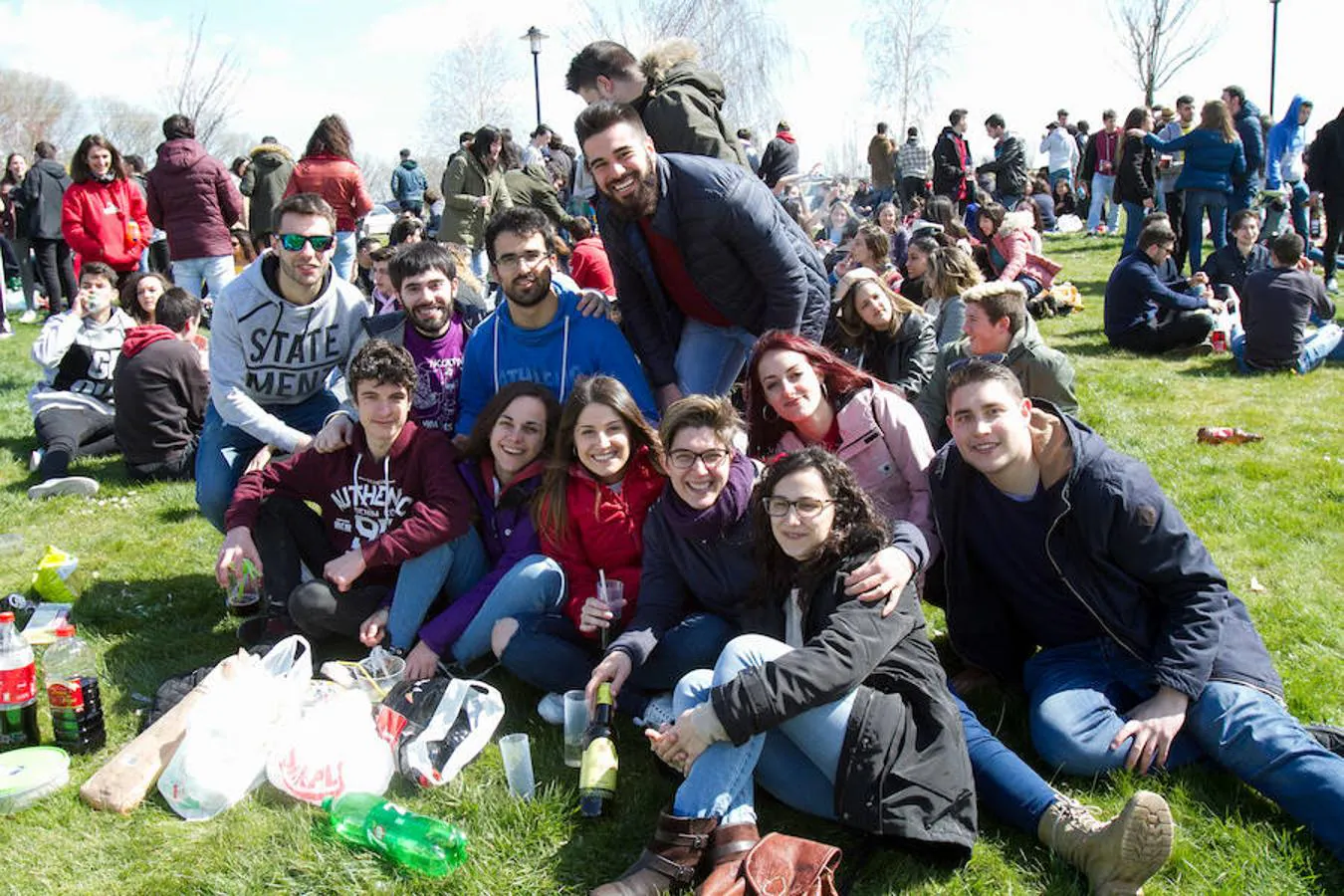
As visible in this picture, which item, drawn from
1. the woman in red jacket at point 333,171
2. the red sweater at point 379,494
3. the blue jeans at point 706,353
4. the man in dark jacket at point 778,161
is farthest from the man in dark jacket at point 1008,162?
the red sweater at point 379,494

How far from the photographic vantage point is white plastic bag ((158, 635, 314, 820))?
306cm

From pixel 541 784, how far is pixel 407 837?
523mm

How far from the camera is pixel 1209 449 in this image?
6.41 meters

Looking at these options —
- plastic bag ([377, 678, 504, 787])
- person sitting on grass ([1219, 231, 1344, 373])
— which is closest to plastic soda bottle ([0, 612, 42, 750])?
plastic bag ([377, 678, 504, 787])

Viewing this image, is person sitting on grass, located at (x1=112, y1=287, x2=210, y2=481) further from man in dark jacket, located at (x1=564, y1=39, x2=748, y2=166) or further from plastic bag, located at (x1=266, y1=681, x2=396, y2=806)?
plastic bag, located at (x1=266, y1=681, x2=396, y2=806)

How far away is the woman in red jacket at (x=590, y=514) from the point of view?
373cm

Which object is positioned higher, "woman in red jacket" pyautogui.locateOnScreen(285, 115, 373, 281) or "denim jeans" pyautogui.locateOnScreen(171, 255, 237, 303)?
"woman in red jacket" pyautogui.locateOnScreen(285, 115, 373, 281)

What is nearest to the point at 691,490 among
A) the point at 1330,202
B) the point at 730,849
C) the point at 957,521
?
the point at 957,521

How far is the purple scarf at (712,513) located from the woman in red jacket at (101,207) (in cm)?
866

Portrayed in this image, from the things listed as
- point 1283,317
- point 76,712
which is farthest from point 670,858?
point 1283,317

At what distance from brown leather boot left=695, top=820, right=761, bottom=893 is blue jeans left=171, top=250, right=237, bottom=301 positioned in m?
8.21

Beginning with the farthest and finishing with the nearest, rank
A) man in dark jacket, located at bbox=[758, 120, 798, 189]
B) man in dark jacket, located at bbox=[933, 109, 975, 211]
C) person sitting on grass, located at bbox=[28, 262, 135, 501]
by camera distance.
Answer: man in dark jacket, located at bbox=[933, 109, 975, 211], man in dark jacket, located at bbox=[758, 120, 798, 189], person sitting on grass, located at bbox=[28, 262, 135, 501]

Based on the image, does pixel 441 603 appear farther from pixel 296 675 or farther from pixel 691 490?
pixel 691 490

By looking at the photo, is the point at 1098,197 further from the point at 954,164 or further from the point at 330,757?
the point at 330,757
